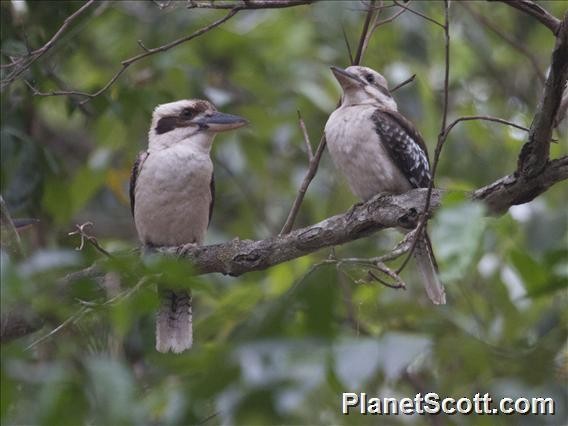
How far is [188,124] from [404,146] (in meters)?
1.27

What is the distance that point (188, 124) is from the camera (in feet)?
19.6

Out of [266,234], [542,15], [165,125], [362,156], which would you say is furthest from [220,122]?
[542,15]

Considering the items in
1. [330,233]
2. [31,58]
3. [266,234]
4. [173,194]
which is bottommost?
[266,234]

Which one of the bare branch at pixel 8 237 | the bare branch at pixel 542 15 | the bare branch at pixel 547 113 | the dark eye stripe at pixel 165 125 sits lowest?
the bare branch at pixel 8 237

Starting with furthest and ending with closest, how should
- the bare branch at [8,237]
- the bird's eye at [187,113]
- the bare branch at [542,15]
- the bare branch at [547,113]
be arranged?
the bird's eye at [187,113] < the bare branch at [8,237] < the bare branch at [542,15] < the bare branch at [547,113]

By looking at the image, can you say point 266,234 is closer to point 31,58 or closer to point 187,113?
point 187,113

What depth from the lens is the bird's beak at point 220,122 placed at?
5754 mm

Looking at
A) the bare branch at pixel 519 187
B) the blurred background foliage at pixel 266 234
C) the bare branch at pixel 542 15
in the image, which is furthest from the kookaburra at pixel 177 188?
the bare branch at pixel 542 15

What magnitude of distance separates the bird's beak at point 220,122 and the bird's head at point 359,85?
1.88ft

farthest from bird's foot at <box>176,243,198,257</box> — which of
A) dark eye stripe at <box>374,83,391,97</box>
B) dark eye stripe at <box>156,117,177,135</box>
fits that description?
dark eye stripe at <box>374,83,391,97</box>

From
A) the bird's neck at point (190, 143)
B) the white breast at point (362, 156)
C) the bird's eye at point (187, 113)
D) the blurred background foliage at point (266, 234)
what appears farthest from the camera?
the bird's eye at point (187, 113)

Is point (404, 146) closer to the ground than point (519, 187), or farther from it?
closer to the ground

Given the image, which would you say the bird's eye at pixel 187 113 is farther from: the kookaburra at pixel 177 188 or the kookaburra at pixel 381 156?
the kookaburra at pixel 381 156

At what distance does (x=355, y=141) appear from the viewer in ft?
17.7
